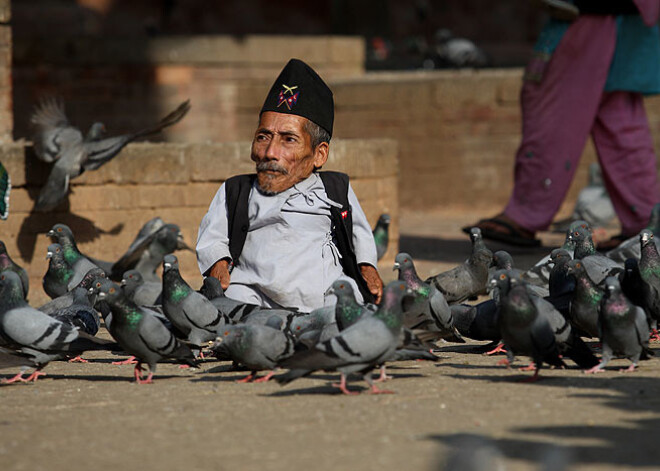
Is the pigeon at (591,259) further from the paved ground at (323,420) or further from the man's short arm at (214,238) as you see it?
the man's short arm at (214,238)

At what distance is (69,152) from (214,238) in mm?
3080

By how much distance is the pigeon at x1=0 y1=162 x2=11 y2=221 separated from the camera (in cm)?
884

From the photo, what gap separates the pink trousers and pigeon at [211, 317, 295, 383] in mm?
5553

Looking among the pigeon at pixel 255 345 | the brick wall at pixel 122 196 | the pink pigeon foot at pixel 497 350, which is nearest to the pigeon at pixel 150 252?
the brick wall at pixel 122 196

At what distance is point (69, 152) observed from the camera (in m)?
9.23

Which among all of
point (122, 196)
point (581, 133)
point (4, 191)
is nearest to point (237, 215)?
point (4, 191)

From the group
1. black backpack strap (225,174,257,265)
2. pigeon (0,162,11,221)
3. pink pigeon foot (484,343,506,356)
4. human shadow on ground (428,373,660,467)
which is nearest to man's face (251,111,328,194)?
black backpack strap (225,174,257,265)

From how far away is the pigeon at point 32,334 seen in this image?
5.64 meters

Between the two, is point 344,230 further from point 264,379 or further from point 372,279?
point 264,379

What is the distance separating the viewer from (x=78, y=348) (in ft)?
19.0

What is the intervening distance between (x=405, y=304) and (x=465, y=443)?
1.11 metres

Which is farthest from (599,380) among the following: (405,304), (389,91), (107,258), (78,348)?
(389,91)

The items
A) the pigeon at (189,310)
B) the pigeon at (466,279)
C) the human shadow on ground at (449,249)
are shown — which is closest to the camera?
the pigeon at (189,310)

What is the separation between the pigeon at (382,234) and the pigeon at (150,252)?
74.0 inches
